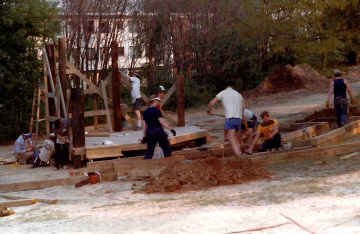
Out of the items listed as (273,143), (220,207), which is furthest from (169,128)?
(220,207)

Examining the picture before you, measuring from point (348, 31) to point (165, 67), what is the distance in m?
14.6

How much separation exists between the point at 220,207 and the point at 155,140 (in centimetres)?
370

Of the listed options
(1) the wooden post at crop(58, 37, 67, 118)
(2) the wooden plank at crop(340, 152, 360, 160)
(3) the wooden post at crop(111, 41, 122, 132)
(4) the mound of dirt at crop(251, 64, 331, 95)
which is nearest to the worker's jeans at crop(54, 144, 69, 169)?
(1) the wooden post at crop(58, 37, 67, 118)

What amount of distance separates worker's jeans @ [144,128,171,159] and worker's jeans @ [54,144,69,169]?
2988 mm

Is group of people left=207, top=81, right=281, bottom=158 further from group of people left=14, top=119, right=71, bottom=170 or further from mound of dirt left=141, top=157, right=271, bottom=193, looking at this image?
group of people left=14, top=119, right=71, bottom=170

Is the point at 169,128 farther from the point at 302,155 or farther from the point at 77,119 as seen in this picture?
the point at 77,119

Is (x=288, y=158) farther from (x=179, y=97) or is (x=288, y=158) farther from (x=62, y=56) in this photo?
(x=62, y=56)

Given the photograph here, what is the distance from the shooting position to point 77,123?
1233 cm

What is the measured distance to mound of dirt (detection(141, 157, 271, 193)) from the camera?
347 inches

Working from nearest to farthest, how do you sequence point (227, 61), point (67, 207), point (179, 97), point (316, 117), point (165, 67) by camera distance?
1. point (67, 207)
2. point (179, 97)
3. point (316, 117)
4. point (165, 67)
5. point (227, 61)

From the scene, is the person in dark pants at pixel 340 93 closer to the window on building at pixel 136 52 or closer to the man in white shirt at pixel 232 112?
the man in white shirt at pixel 232 112

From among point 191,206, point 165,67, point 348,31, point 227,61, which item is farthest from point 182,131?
point 227,61

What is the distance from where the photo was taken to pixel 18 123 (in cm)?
1994

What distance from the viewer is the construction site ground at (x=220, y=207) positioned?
6.25 meters
